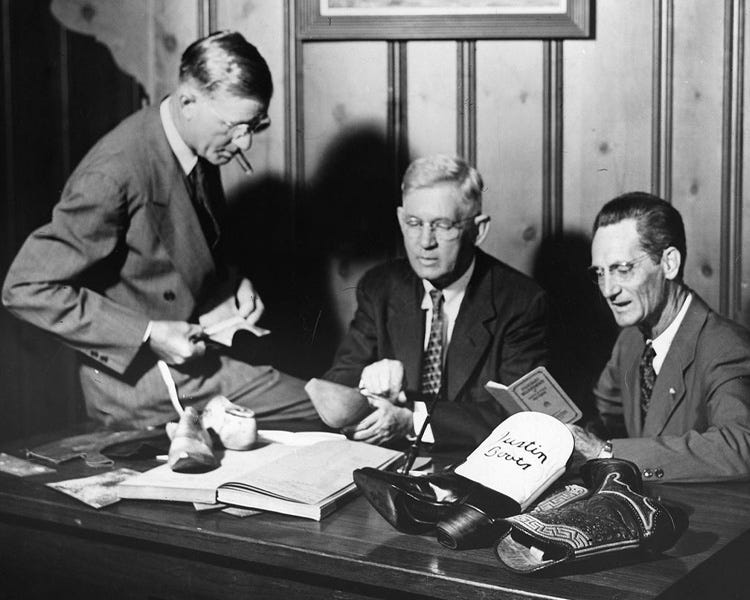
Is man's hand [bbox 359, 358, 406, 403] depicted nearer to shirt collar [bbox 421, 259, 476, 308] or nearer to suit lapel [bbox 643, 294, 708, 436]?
shirt collar [bbox 421, 259, 476, 308]

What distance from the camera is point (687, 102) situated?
3.00 metres

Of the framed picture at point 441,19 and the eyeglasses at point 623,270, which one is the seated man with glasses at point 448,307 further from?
the framed picture at point 441,19

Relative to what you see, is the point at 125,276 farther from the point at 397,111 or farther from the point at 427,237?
the point at 397,111

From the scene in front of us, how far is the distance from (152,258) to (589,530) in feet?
5.42

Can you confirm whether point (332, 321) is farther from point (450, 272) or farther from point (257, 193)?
point (450, 272)

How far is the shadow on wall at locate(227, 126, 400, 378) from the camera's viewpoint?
3.39 metres

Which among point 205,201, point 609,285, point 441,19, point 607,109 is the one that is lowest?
point 609,285

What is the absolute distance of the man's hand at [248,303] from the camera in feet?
9.47

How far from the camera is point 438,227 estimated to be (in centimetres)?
277

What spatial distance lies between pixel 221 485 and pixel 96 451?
506 mm

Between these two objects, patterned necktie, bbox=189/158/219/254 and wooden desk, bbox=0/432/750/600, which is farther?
patterned necktie, bbox=189/158/219/254

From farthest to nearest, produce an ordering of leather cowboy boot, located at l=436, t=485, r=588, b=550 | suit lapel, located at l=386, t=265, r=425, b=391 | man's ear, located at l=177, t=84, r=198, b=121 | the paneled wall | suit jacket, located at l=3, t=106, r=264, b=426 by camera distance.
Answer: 1. the paneled wall
2. suit lapel, located at l=386, t=265, r=425, b=391
3. man's ear, located at l=177, t=84, r=198, b=121
4. suit jacket, located at l=3, t=106, r=264, b=426
5. leather cowboy boot, located at l=436, t=485, r=588, b=550

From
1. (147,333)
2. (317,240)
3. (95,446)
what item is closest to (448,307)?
(317,240)

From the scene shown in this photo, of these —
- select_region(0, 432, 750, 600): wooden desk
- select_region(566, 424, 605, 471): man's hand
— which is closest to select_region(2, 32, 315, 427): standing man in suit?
select_region(0, 432, 750, 600): wooden desk
